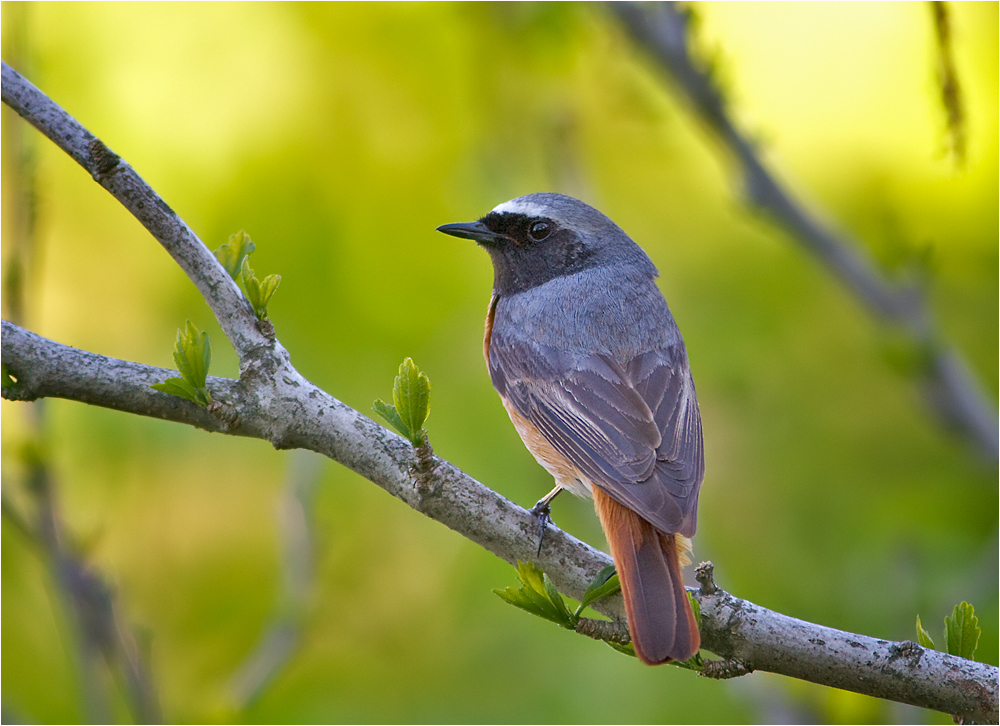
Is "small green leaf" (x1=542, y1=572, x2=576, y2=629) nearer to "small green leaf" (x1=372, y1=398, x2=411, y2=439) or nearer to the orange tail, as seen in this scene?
the orange tail

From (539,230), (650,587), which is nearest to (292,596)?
(650,587)

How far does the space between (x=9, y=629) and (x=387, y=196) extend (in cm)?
290

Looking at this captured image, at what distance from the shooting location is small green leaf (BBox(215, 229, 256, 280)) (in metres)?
2.79

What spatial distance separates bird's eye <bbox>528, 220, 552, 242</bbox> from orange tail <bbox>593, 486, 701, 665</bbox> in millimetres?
1566

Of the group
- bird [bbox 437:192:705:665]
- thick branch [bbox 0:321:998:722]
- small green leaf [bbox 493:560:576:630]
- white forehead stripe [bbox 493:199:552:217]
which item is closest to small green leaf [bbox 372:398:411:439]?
thick branch [bbox 0:321:998:722]

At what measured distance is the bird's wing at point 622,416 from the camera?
3.10 metres

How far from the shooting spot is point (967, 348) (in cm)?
557

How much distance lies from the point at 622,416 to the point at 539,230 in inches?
46.9

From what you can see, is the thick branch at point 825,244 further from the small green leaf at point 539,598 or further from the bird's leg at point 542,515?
the small green leaf at point 539,598

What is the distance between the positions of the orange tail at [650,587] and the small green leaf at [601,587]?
3 cm

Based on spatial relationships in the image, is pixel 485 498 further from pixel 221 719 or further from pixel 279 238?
pixel 279 238

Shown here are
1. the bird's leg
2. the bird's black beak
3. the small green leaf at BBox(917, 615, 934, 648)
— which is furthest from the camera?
the bird's black beak

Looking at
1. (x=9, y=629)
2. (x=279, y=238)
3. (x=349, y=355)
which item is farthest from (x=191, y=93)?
(x=9, y=629)

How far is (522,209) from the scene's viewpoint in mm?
4305
